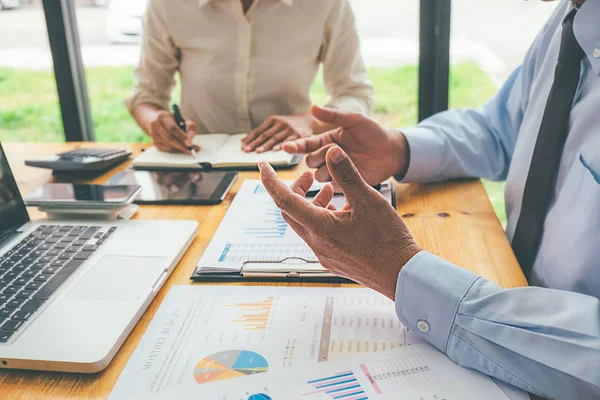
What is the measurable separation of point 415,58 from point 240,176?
1.13 meters

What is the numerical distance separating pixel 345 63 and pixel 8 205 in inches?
41.6

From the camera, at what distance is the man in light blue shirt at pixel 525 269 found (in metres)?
0.58

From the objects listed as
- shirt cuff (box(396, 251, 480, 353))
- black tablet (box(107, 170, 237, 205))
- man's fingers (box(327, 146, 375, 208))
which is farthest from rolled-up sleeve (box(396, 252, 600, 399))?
black tablet (box(107, 170, 237, 205))

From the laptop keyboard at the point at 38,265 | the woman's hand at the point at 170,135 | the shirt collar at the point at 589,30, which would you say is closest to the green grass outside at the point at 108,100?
the woman's hand at the point at 170,135

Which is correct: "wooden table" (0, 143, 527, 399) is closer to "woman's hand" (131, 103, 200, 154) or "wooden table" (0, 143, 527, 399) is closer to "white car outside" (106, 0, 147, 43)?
"woman's hand" (131, 103, 200, 154)

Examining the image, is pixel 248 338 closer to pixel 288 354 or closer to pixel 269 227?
pixel 288 354

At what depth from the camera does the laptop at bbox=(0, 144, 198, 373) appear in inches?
24.3

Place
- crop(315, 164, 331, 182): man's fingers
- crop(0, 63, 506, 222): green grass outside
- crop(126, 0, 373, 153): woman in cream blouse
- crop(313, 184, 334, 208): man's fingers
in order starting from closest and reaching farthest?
crop(313, 184, 334, 208): man's fingers
crop(315, 164, 331, 182): man's fingers
crop(126, 0, 373, 153): woman in cream blouse
crop(0, 63, 506, 222): green grass outside

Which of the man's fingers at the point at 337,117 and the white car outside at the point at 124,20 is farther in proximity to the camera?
the white car outside at the point at 124,20

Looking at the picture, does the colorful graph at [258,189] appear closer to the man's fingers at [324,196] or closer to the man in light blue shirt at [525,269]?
the man in light blue shirt at [525,269]

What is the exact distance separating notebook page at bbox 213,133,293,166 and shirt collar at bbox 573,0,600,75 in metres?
0.63

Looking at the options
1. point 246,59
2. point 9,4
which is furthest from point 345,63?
point 9,4

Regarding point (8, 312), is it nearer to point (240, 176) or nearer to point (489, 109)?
point (240, 176)

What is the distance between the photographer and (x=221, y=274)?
0.79 m
